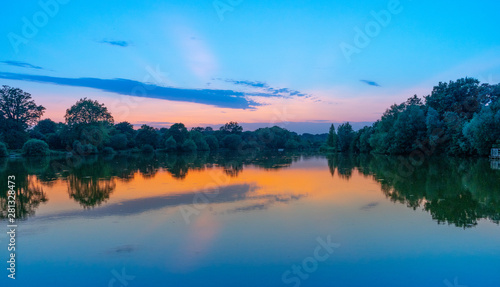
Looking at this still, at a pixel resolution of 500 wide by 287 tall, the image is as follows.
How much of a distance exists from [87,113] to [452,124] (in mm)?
62721

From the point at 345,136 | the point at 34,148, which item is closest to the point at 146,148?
the point at 34,148

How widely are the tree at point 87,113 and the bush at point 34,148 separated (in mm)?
12523

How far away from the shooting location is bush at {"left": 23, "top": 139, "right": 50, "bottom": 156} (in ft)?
152

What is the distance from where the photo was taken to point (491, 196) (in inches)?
453

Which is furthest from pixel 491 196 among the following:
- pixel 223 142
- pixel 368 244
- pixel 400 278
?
pixel 223 142

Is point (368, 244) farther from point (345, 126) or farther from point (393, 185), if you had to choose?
point (345, 126)

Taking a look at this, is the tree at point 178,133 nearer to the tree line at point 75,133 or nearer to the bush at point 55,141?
the tree line at point 75,133

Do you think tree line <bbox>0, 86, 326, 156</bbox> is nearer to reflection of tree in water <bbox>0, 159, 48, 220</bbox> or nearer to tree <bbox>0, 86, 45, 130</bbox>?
tree <bbox>0, 86, 45, 130</bbox>

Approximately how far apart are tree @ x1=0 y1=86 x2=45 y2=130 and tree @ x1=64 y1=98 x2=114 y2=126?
5698 millimetres

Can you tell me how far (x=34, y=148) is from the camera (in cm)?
4659

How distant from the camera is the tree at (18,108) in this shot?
54969mm

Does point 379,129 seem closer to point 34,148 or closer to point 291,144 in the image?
point 34,148

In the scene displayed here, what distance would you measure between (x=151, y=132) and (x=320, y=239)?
79.0 metres

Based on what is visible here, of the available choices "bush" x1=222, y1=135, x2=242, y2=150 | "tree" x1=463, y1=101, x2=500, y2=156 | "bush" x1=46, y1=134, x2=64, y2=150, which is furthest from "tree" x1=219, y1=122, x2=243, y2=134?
"tree" x1=463, y1=101, x2=500, y2=156
